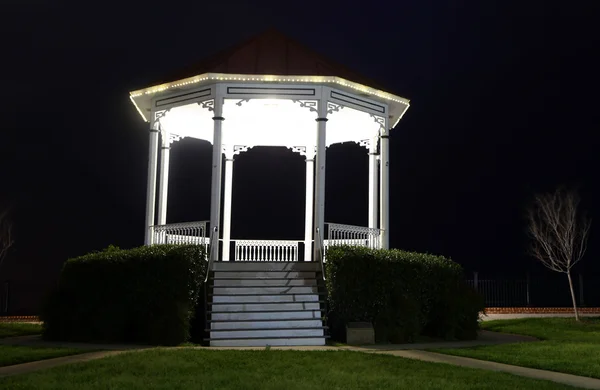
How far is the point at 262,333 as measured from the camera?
43.5 feet

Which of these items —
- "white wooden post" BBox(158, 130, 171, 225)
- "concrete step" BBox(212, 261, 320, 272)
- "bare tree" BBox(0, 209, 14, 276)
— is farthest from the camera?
"bare tree" BBox(0, 209, 14, 276)

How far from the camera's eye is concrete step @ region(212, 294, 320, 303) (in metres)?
14.3

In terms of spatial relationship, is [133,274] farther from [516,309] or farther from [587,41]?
[587,41]

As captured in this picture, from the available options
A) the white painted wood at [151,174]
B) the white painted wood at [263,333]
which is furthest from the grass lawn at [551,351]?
A: the white painted wood at [151,174]

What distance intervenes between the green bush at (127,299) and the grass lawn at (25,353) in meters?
1.63

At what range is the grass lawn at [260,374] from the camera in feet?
25.8

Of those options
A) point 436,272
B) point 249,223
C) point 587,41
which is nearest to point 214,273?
point 436,272

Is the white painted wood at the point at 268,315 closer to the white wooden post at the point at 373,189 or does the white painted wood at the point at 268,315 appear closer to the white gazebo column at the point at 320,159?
the white gazebo column at the point at 320,159

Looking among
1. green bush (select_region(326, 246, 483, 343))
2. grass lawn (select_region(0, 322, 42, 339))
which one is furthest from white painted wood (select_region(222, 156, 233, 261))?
green bush (select_region(326, 246, 483, 343))

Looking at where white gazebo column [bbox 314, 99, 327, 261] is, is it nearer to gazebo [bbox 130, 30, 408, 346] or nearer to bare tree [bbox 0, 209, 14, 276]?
gazebo [bbox 130, 30, 408, 346]

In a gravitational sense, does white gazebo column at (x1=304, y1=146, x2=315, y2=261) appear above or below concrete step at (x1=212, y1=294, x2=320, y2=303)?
above

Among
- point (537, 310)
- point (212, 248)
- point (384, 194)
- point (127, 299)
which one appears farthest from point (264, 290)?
point (537, 310)

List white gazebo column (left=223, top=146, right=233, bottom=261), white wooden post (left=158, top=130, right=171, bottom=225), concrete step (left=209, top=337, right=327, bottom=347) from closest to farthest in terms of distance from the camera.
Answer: concrete step (left=209, top=337, right=327, bottom=347) → white wooden post (left=158, top=130, right=171, bottom=225) → white gazebo column (left=223, top=146, right=233, bottom=261)

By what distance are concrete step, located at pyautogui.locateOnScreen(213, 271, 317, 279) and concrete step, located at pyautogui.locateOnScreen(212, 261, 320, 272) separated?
12cm
